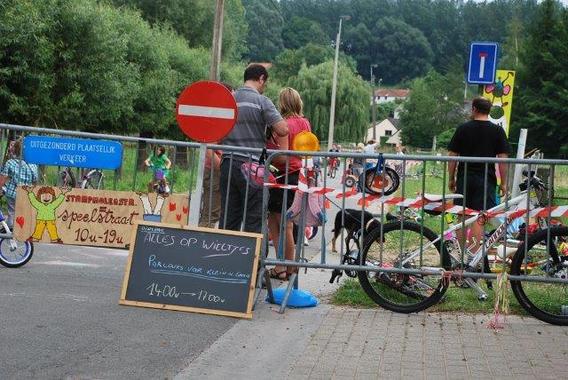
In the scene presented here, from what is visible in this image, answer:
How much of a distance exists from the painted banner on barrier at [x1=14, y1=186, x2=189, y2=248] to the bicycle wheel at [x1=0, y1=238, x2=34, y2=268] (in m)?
1.15

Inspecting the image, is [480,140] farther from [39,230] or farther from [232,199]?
[39,230]

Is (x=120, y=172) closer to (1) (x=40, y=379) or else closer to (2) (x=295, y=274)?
(2) (x=295, y=274)

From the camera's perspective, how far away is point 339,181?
28.6 feet

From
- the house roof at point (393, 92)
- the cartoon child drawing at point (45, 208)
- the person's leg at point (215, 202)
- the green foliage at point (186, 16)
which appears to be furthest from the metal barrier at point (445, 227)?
the house roof at point (393, 92)

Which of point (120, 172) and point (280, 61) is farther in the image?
point (280, 61)

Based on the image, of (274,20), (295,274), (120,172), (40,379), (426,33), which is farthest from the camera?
(426,33)

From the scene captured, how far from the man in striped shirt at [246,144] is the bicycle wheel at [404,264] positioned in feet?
3.59

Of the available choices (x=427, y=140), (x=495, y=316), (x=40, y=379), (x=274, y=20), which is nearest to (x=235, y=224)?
(x=495, y=316)

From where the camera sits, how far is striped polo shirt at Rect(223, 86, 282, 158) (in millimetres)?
8562

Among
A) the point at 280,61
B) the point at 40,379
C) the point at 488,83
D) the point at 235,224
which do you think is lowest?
the point at 40,379

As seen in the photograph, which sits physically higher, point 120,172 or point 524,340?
point 120,172

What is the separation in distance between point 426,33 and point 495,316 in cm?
16207

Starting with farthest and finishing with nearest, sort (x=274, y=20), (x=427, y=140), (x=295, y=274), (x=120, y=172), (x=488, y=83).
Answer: (x=274, y=20) → (x=427, y=140) → (x=488, y=83) → (x=120, y=172) → (x=295, y=274)

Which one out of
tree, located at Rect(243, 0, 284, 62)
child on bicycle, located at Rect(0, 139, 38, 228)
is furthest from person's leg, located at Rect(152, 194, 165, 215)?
tree, located at Rect(243, 0, 284, 62)
